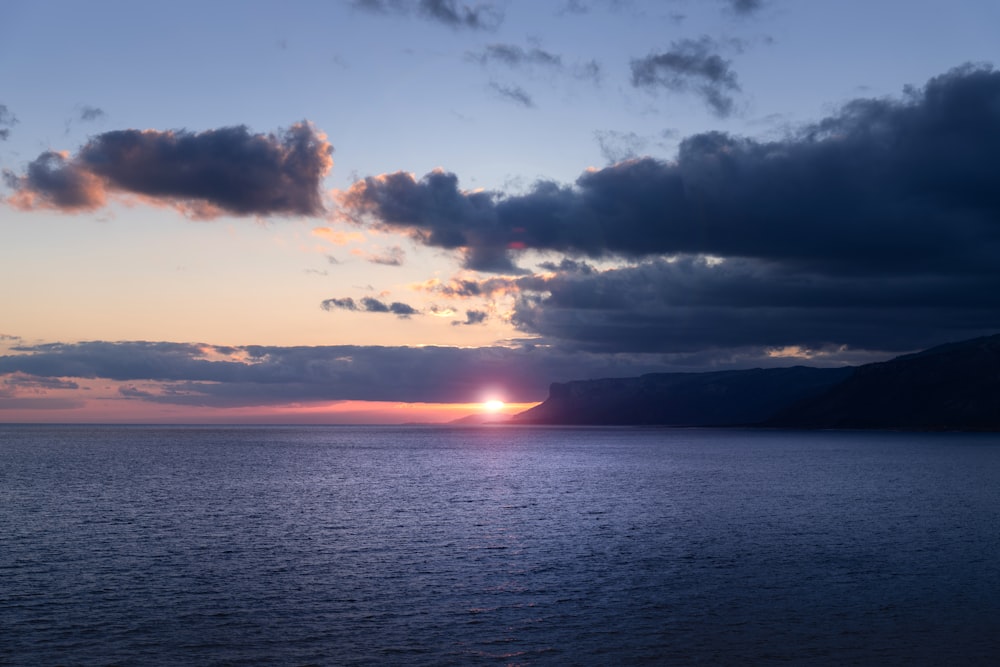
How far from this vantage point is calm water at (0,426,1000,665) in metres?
37.4

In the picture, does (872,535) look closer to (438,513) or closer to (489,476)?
(438,513)

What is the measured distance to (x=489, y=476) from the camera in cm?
15050

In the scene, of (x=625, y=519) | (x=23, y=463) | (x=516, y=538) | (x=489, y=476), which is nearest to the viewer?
(x=516, y=538)

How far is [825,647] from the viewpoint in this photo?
37.1 m

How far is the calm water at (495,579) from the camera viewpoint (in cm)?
3741

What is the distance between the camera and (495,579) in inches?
2068

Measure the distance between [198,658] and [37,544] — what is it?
1464 inches

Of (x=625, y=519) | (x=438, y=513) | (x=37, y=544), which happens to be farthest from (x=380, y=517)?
(x=37, y=544)

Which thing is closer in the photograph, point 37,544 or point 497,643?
point 497,643

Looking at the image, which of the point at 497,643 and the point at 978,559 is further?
the point at 978,559

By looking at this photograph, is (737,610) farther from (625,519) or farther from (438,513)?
(438,513)

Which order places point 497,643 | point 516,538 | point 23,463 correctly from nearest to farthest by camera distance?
point 497,643 < point 516,538 < point 23,463

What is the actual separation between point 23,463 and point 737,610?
606ft

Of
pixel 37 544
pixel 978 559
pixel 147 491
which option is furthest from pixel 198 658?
pixel 147 491
